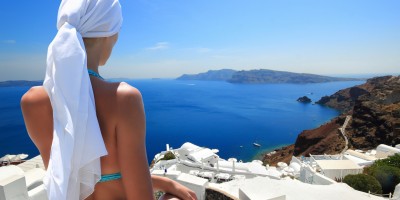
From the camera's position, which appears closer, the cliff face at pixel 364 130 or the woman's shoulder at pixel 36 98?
the woman's shoulder at pixel 36 98

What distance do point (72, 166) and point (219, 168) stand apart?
47.6 feet

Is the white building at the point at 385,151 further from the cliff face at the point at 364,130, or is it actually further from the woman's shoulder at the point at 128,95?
the woman's shoulder at the point at 128,95

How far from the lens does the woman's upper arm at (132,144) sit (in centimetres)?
94

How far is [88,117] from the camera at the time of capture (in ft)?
3.05


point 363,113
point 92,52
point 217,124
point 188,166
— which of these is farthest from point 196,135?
point 92,52

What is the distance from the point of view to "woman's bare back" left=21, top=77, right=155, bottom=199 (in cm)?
94

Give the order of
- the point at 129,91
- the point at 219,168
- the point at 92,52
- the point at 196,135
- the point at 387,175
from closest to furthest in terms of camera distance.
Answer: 1. the point at 129,91
2. the point at 92,52
3. the point at 387,175
4. the point at 219,168
5. the point at 196,135

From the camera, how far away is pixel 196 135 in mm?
48562

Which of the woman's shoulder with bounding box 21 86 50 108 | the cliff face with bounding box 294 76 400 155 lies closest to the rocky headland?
the cliff face with bounding box 294 76 400 155

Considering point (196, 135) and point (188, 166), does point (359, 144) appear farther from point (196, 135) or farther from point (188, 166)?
point (196, 135)

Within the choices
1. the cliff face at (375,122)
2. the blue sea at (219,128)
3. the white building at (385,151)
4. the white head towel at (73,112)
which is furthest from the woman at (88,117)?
the blue sea at (219,128)

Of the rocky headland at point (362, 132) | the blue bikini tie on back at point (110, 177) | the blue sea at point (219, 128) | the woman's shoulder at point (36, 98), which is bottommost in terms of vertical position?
A: the blue sea at point (219, 128)

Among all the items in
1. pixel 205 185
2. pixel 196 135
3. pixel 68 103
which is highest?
pixel 68 103

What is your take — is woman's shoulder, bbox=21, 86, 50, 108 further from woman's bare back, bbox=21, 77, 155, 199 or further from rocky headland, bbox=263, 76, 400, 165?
rocky headland, bbox=263, 76, 400, 165
